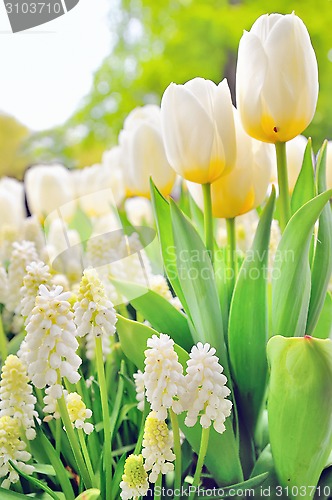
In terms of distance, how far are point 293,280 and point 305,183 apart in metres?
0.09

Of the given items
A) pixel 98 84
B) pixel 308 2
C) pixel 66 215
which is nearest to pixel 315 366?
pixel 66 215

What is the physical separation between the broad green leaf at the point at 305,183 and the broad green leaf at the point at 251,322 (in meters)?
0.05

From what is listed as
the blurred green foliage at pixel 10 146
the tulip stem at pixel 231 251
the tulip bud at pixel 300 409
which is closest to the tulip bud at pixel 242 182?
the tulip stem at pixel 231 251

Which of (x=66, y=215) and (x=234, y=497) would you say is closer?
(x=234, y=497)

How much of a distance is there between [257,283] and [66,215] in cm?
45

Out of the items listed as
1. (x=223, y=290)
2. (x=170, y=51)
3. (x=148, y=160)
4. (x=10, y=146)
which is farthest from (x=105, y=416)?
(x=10, y=146)

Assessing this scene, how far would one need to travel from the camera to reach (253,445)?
398mm

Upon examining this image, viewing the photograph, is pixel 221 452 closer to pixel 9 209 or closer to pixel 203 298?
pixel 203 298

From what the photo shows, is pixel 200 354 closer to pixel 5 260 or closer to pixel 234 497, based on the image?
pixel 234 497

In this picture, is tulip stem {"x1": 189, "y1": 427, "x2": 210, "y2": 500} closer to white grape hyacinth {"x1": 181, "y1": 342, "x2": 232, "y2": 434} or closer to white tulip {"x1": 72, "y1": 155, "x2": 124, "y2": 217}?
white grape hyacinth {"x1": 181, "y1": 342, "x2": 232, "y2": 434}

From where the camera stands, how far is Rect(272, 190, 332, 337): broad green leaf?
0.33 meters

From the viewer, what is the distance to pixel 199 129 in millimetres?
359

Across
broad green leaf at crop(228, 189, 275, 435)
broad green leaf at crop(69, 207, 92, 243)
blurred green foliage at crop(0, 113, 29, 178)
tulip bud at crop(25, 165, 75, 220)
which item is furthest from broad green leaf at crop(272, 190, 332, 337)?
blurred green foliage at crop(0, 113, 29, 178)

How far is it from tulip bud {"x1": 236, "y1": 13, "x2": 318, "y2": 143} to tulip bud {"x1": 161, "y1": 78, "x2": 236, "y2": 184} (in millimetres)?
15
